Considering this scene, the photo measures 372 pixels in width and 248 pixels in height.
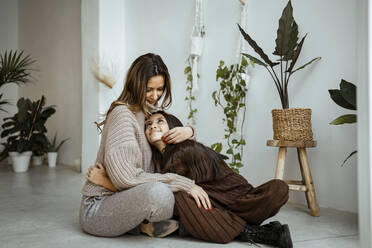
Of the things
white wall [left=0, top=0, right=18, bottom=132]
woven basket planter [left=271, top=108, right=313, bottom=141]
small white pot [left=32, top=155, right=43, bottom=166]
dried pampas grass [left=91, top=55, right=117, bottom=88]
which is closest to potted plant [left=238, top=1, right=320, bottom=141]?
woven basket planter [left=271, top=108, right=313, bottom=141]

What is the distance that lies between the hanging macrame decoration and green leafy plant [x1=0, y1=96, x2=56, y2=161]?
7.44 ft

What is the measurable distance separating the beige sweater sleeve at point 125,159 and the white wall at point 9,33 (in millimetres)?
5242

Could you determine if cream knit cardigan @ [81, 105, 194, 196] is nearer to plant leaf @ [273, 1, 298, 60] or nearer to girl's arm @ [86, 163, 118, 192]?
girl's arm @ [86, 163, 118, 192]

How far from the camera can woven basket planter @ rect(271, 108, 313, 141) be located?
229 centimetres

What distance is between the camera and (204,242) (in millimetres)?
1698

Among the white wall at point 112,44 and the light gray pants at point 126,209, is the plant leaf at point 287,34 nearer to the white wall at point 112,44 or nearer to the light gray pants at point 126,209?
the light gray pants at point 126,209

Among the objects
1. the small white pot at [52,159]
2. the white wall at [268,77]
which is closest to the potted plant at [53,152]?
the small white pot at [52,159]

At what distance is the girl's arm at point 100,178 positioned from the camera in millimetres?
1756

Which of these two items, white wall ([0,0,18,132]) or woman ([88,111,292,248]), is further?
white wall ([0,0,18,132])

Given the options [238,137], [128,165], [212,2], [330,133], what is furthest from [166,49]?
[128,165]

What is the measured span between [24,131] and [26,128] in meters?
0.08

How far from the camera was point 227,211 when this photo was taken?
1.73 metres

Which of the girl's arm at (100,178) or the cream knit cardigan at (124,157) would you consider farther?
the girl's arm at (100,178)

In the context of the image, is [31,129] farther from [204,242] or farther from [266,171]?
[204,242]
